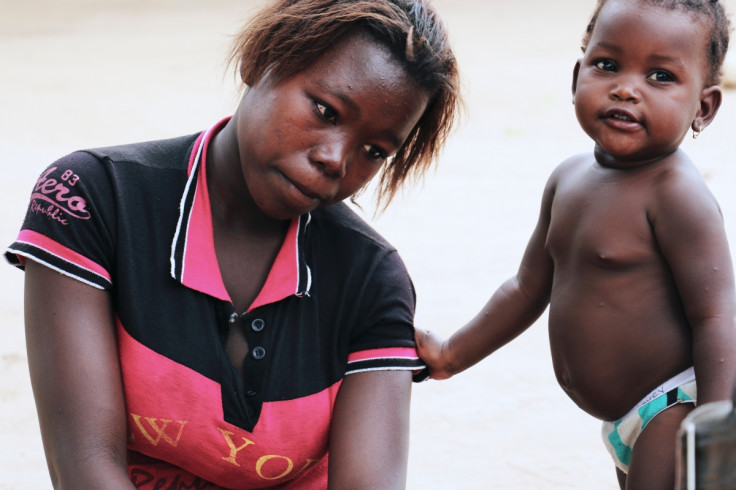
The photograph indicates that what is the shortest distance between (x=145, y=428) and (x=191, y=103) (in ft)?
21.0

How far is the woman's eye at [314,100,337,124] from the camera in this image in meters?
1.97

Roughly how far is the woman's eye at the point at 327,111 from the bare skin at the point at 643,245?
1.70 feet

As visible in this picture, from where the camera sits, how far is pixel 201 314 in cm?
204

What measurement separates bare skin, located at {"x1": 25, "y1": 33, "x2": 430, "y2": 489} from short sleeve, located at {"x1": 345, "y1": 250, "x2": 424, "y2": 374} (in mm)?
129

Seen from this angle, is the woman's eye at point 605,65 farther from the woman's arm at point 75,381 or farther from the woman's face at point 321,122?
the woman's arm at point 75,381

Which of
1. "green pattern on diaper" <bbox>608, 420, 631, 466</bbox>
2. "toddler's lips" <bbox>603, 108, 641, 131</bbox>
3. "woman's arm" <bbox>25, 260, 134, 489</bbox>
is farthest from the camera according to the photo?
"green pattern on diaper" <bbox>608, 420, 631, 466</bbox>

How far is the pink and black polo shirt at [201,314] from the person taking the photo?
1.99 metres

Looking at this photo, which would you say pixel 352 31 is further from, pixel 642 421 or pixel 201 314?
pixel 642 421

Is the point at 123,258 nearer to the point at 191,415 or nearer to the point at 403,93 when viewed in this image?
the point at 191,415

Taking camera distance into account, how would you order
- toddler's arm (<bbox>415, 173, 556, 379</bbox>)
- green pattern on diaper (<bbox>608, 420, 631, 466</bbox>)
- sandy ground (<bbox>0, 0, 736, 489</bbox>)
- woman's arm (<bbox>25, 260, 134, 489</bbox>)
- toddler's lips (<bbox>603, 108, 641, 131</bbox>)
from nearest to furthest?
woman's arm (<bbox>25, 260, 134, 489</bbox>), toddler's lips (<bbox>603, 108, 641, 131</bbox>), green pattern on diaper (<bbox>608, 420, 631, 466</bbox>), toddler's arm (<bbox>415, 173, 556, 379</bbox>), sandy ground (<bbox>0, 0, 736, 489</bbox>)

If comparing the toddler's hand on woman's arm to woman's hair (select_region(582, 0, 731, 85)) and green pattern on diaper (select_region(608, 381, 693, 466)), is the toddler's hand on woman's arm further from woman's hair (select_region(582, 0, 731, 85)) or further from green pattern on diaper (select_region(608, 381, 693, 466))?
woman's hair (select_region(582, 0, 731, 85))

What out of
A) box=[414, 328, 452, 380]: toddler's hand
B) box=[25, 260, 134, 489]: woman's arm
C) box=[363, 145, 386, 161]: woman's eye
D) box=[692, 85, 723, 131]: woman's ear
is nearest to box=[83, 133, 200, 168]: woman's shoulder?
box=[25, 260, 134, 489]: woman's arm

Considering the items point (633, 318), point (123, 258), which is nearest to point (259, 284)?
point (123, 258)

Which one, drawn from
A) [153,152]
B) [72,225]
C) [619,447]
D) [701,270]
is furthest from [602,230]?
[72,225]
